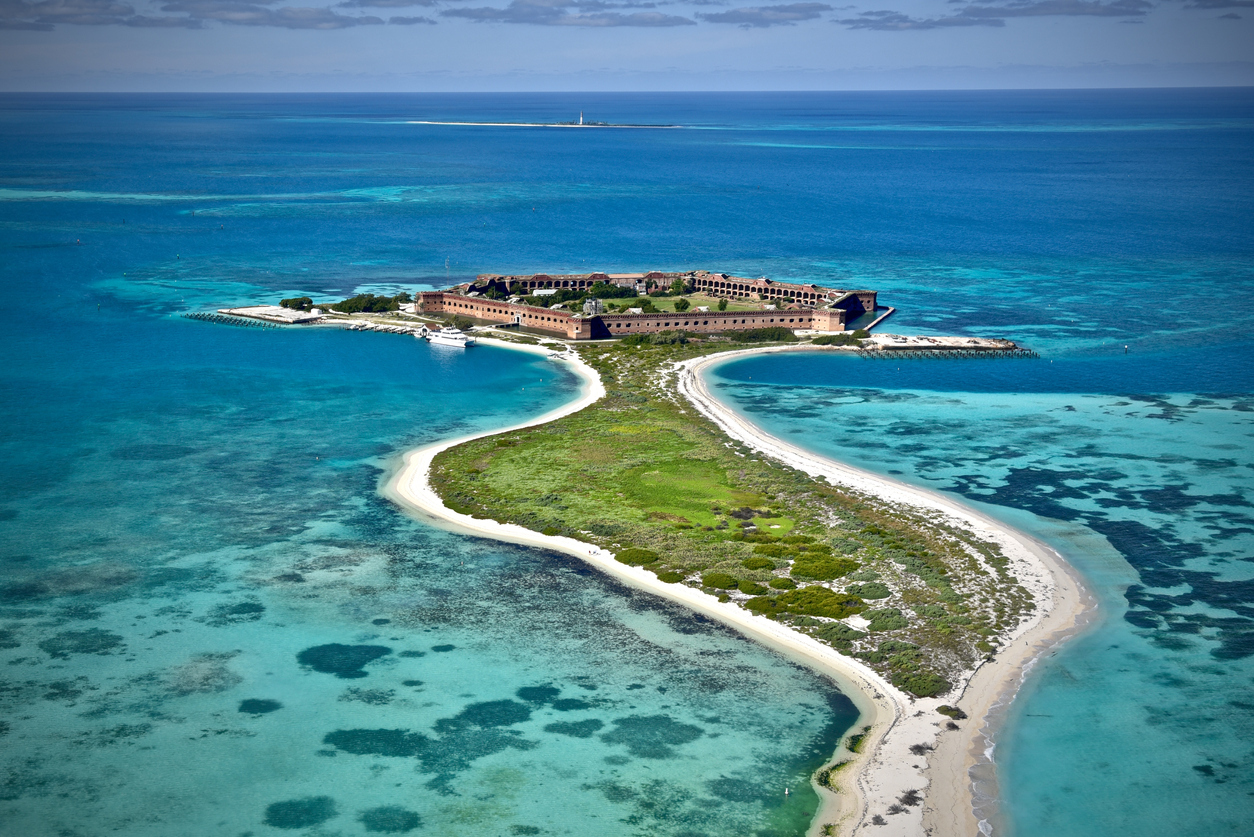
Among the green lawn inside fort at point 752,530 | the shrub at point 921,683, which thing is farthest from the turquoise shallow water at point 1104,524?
the green lawn inside fort at point 752,530

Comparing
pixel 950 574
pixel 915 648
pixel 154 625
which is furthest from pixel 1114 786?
pixel 154 625

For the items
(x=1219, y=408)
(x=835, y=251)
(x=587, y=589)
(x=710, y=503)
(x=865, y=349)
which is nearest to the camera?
(x=587, y=589)

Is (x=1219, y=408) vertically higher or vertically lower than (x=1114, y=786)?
higher

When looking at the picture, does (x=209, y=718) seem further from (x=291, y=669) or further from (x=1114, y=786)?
(x=1114, y=786)

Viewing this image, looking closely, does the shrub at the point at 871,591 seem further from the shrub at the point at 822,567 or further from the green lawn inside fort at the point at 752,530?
the shrub at the point at 822,567

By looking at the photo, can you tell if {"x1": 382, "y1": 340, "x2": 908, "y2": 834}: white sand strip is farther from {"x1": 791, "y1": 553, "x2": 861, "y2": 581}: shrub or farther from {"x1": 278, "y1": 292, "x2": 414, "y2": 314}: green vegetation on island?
{"x1": 278, "y1": 292, "x2": 414, "y2": 314}: green vegetation on island
